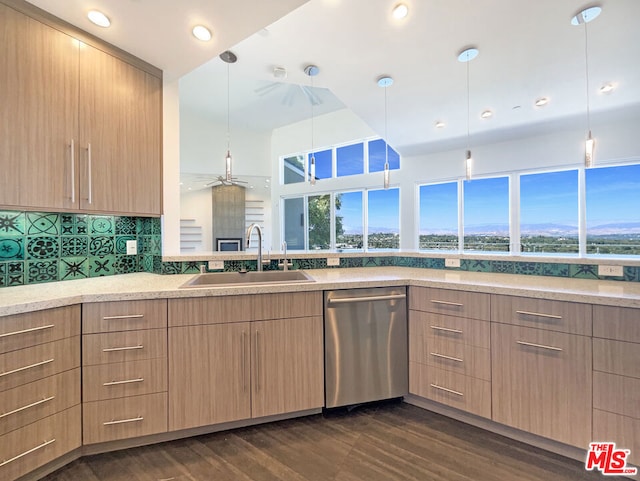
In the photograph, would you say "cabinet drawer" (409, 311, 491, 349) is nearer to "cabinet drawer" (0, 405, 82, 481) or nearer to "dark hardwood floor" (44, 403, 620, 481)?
"dark hardwood floor" (44, 403, 620, 481)

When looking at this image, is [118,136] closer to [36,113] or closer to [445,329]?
[36,113]

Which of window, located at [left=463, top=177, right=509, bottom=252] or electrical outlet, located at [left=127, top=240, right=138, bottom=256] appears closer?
electrical outlet, located at [left=127, top=240, right=138, bottom=256]

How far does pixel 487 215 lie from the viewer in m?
5.51

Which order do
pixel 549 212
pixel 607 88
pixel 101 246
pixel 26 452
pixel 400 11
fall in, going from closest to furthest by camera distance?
pixel 26 452, pixel 101 246, pixel 400 11, pixel 607 88, pixel 549 212

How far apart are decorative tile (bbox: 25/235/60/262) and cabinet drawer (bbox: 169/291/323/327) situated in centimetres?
102

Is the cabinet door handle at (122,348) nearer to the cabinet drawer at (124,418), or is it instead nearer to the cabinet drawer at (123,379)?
the cabinet drawer at (123,379)

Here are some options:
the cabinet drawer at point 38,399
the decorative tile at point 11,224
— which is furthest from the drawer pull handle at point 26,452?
the decorative tile at point 11,224

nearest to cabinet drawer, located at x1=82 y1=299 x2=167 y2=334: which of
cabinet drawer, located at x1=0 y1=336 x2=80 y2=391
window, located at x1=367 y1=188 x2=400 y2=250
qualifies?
cabinet drawer, located at x1=0 y1=336 x2=80 y2=391

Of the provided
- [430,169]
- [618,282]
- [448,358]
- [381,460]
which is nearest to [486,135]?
[430,169]

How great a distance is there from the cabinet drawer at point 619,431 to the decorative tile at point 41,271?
3.18 metres

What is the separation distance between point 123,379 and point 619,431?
2449 mm

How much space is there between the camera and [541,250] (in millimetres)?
5086

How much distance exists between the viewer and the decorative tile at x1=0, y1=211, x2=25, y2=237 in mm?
1829

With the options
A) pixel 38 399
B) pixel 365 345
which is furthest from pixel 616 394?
pixel 38 399
